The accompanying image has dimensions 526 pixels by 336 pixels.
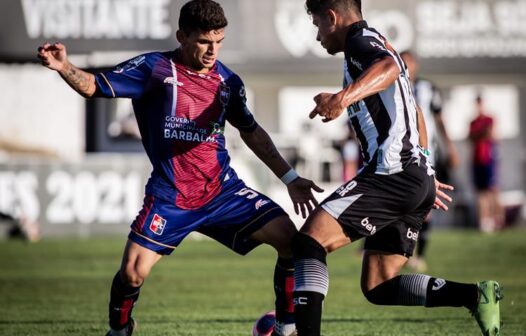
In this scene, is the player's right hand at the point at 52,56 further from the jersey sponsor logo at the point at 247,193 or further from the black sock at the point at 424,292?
the black sock at the point at 424,292

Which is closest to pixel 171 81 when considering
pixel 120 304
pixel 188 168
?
pixel 188 168

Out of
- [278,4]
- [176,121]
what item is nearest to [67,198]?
[278,4]

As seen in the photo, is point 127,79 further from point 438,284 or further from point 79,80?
point 438,284

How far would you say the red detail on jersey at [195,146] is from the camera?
7.50 m

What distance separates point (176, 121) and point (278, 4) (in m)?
16.2

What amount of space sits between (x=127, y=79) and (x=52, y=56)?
2.00 ft

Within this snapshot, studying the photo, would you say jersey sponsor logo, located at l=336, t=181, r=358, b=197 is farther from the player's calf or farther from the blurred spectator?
the blurred spectator

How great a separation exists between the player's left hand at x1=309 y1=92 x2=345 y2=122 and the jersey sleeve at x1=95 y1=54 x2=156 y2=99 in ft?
5.42

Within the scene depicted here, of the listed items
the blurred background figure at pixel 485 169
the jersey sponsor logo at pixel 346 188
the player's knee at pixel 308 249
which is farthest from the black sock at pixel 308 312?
the blurred background figure at pixel 485 169

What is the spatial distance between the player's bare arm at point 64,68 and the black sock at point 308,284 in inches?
64.9

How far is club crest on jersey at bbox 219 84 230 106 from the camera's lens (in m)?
7.61

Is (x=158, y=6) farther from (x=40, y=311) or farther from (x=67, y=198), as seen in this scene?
(x=40, y=311)

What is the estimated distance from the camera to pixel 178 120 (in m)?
7.47

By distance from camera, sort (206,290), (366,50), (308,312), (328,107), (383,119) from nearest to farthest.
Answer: (328,107)
(308,312)
(366,50)
(383,119)
(206,290)
